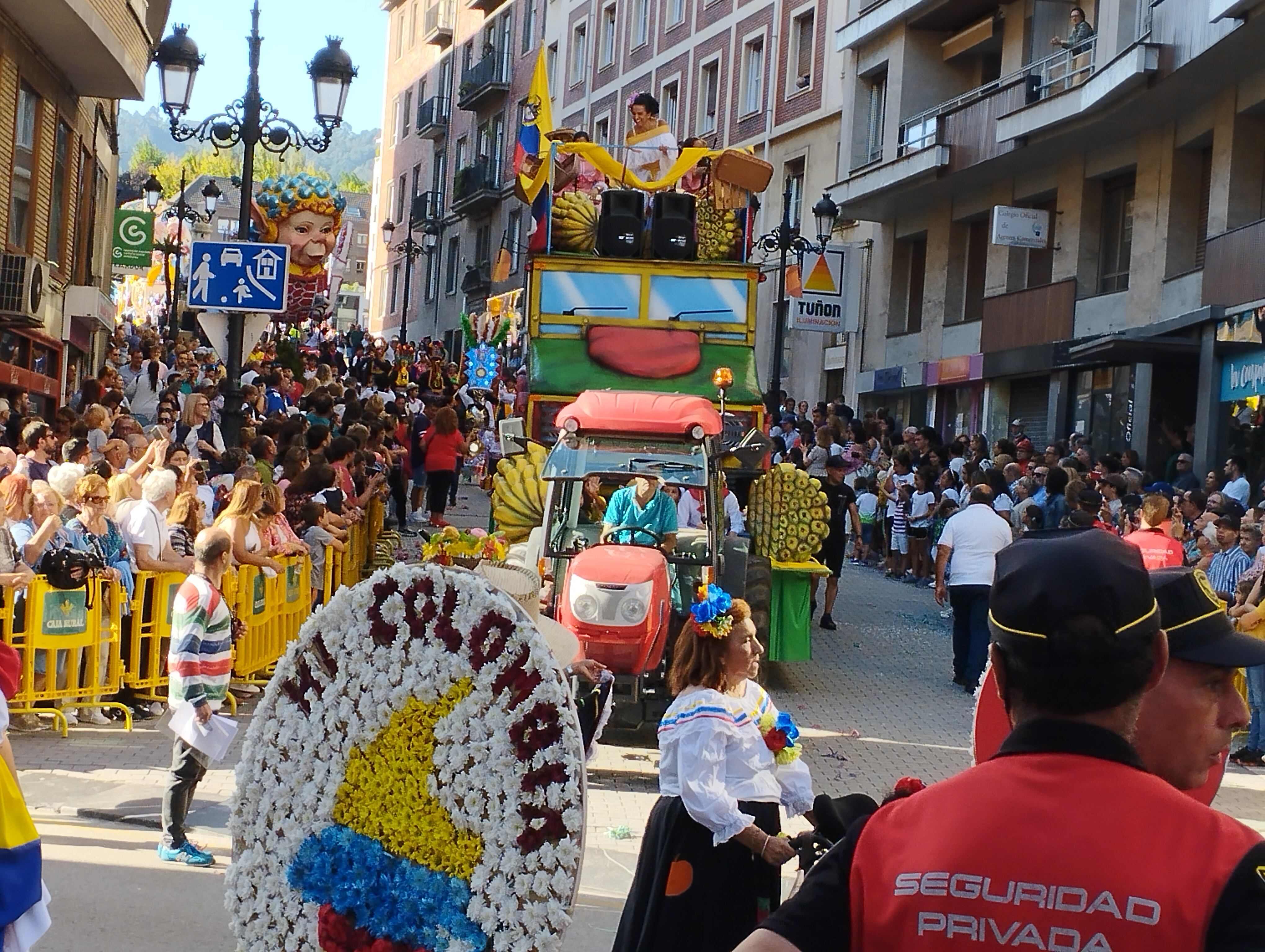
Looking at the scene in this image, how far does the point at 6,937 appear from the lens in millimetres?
4004

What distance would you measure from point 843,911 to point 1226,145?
20.9 m

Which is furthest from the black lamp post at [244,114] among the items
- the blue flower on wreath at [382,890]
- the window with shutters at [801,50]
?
the window with shutters at [801,50]

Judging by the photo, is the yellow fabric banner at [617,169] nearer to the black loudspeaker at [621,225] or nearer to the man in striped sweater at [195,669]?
the black loudspeaker at [621,225]

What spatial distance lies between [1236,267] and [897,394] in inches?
448

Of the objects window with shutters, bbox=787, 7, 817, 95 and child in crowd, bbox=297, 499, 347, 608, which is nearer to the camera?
child in crowd, bbox=297, 499, 347, 608

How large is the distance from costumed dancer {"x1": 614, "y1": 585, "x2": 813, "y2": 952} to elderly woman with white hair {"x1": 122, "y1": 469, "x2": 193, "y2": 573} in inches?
259

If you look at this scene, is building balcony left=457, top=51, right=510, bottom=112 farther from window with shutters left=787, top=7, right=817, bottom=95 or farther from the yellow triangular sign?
the yellow triangular sign

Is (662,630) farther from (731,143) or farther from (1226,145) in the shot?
(731,143)

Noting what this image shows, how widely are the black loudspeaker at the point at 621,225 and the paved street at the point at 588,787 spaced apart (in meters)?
4.10

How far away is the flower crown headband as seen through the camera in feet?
18.5

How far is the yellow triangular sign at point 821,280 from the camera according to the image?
29828 millimetres

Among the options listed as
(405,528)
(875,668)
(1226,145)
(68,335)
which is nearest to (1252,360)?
(1226,145)

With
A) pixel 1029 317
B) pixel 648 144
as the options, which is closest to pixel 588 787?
pixel 648 144

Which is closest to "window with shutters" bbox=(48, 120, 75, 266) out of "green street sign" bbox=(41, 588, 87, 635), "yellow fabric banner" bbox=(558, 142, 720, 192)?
"yellow fabric banner" bbox=(558, 142, 720, 192)
